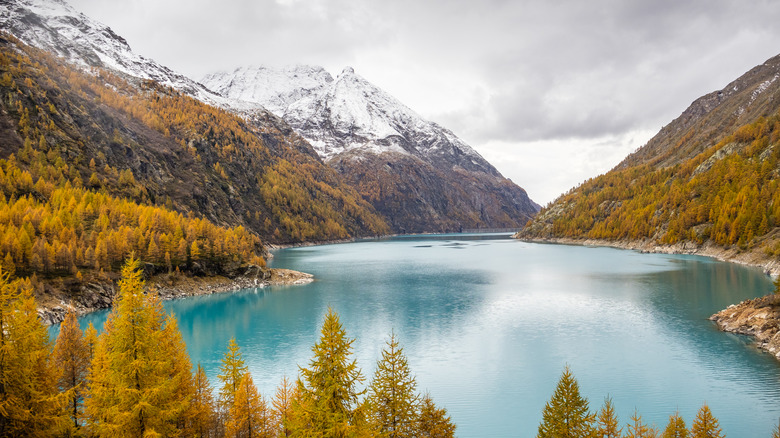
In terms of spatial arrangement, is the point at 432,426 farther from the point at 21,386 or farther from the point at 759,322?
the point at 759,322

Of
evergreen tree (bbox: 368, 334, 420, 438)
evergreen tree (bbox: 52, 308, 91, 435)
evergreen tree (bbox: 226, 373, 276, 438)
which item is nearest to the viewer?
evergreen tree (bbox: 368, 334, 420, 438)

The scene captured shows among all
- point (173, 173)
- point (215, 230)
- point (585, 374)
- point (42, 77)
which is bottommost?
point (585, 374)

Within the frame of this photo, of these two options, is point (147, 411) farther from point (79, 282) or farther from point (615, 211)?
point (615, 211)

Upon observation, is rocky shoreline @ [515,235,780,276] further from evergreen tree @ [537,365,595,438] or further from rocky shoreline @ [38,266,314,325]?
rocky shoreline @ [38,266,314,325]

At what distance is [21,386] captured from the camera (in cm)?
1745

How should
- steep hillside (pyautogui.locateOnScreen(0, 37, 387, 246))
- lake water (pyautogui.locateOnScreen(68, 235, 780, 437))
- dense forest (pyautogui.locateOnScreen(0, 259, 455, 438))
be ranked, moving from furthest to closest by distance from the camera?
steep hillside (pyautogui.locateOnScreen(0, 37, 387, 246)) < lake water (pyautogui.locateOnScreen(68, 235, 780, 437)) < dense forest (pyautogui.locateOnScreen(0, 259, 455, 438))

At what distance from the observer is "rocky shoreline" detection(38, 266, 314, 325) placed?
2179 inches

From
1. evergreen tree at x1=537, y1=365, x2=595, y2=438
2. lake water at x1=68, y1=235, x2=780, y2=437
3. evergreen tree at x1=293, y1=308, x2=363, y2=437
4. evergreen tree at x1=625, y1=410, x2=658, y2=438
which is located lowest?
lake water at x1=68, y1=235, x2=780, y2=437

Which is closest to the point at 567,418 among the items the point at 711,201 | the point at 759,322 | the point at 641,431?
the point at 641,431

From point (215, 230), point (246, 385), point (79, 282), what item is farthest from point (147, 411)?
point (215, 230)

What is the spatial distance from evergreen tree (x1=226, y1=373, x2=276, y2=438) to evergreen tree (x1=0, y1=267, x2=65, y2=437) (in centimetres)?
705

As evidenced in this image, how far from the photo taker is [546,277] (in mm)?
92812

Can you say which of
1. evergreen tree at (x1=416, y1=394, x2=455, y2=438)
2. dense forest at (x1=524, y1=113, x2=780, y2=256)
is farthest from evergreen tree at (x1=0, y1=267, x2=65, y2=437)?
dense forest at (x1=524, y1=113, x2=780, y2=256)

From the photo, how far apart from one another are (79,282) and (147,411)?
186 ft
